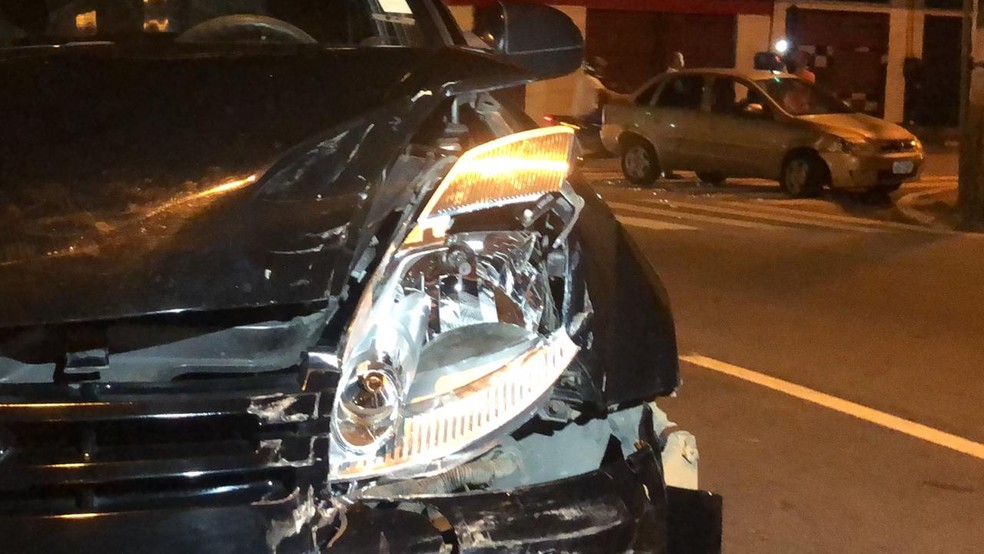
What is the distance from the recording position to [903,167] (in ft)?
48.6

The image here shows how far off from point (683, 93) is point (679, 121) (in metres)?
0.46

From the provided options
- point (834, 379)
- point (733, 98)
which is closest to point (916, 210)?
point (733, 98)

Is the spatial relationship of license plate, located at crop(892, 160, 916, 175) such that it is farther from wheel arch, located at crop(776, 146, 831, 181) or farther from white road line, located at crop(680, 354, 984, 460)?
white road line, located at crop(680, 354, 984, 460)

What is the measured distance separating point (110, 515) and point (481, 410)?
601 mm

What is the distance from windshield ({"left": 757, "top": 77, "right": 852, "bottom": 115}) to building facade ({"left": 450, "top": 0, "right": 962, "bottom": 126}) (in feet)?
37.3

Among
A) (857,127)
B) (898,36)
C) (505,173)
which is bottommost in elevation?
(857,127)

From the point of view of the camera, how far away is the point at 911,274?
9.30 m

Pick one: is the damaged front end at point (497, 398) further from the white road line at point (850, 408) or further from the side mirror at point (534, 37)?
the white road line at point (850, 408)

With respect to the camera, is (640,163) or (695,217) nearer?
(695,217)

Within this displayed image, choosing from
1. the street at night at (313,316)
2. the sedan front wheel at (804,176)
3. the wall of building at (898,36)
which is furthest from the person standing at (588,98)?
the street at night at (313,316)

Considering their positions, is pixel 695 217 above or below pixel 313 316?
below

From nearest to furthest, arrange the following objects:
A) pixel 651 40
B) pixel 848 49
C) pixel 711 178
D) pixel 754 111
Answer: pixel 754 111 → pixel 711 178 → pixel 651 40 → pixel 848 49

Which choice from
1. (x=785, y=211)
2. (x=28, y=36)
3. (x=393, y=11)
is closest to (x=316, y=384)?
(x=28, y=36)

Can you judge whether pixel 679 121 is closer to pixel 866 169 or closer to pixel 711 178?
pixel 711 178
